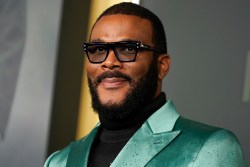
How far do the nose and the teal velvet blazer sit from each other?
140 millimetres

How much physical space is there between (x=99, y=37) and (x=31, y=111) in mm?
684

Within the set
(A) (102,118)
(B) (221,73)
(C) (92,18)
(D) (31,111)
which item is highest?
(C) (92,18)

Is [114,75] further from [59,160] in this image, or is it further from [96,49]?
[59,160]

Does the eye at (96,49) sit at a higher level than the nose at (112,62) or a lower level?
higher

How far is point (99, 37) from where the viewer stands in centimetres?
95

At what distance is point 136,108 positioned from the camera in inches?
37.2

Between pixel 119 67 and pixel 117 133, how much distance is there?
16cm

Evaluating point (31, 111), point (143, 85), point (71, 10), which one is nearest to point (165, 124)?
→ point (143, 85)

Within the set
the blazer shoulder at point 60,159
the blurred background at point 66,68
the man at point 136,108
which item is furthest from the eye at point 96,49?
the blurred background at point 66,68

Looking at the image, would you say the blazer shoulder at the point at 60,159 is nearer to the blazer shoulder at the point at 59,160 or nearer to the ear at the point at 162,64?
the blazer shoulder at the point at 59,160

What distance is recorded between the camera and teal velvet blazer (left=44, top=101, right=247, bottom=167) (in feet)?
2.68

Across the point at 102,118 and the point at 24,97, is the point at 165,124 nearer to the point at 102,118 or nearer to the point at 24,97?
the point at 102,118

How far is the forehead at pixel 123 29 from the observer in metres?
0.93

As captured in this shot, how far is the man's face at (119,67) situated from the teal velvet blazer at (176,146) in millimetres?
82
